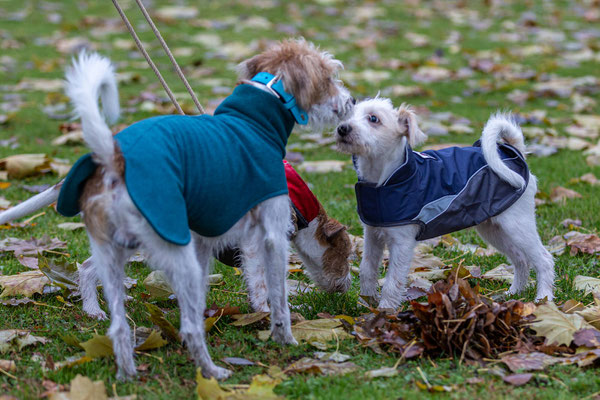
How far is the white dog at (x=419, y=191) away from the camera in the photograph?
405 cm

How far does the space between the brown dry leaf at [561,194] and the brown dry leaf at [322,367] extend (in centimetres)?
348

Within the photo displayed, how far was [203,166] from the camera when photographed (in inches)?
120

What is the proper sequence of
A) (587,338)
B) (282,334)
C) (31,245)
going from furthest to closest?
(31,245) < (282,334) < (587,338)

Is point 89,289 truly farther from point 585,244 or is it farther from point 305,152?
point 305,152

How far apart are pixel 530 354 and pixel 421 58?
9275 millimetres

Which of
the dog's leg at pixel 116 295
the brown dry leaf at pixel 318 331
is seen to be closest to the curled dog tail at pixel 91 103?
the dog's leg at pixel 116 295

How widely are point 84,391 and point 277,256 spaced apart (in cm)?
117

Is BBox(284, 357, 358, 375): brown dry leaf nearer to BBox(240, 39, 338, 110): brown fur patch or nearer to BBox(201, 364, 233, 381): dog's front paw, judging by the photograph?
BBox(201, 364, 233, 381): dog's front paw

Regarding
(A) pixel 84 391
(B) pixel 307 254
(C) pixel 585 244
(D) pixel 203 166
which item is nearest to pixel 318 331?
(B) pixel 307 254

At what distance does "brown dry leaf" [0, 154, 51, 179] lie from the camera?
6.46 m

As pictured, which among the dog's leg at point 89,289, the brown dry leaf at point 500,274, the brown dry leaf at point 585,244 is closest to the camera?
the dog's leg at point 89,289

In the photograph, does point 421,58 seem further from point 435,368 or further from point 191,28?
point 435,368

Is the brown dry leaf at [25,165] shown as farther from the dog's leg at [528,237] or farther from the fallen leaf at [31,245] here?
the dog's leg at [528,237]

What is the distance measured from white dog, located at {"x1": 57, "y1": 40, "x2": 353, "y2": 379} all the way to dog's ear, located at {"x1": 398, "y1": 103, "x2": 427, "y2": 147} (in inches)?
24.3
